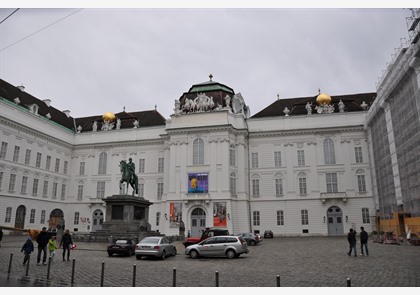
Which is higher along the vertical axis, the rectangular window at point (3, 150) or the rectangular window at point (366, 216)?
the rectangular window at point (3, 150)

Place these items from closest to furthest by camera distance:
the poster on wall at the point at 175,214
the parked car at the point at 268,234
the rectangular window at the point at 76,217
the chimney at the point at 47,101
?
the parked car at the point at 268,234, the poster on wall at the point at 175,214, the rectangular window at the point at 76,217, the chimney at the point at 47,101

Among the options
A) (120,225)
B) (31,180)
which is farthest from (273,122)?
(31,180)

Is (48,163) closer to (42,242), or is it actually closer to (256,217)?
(256,217)

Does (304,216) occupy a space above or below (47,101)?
below

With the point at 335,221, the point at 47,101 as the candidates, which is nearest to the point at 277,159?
the point at 335,221

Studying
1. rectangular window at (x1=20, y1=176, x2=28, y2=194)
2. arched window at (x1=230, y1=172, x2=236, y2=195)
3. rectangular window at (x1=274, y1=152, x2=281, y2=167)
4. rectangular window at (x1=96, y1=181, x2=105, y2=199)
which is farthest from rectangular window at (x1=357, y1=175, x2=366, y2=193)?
rectangular window at (x1=20, y1=176, x2=28, y2=194)

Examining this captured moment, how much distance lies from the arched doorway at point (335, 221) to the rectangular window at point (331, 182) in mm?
2130

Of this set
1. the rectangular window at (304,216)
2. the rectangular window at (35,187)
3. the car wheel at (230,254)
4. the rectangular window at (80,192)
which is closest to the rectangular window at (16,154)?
the rectangular window at (35,187)

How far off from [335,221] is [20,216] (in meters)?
38.5

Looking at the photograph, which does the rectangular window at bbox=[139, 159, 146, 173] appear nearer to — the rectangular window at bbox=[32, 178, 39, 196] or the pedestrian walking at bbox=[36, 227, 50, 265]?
the rectangular window at bbox=[32, 178, 39, 196]

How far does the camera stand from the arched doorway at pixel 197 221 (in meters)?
42.5

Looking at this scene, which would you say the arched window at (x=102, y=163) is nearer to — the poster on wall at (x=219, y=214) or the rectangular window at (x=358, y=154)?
the poster on wall at (x=219, y=214)

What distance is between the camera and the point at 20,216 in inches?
1651

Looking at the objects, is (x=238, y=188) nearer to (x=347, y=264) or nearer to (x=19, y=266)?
(x=347, y=264)
